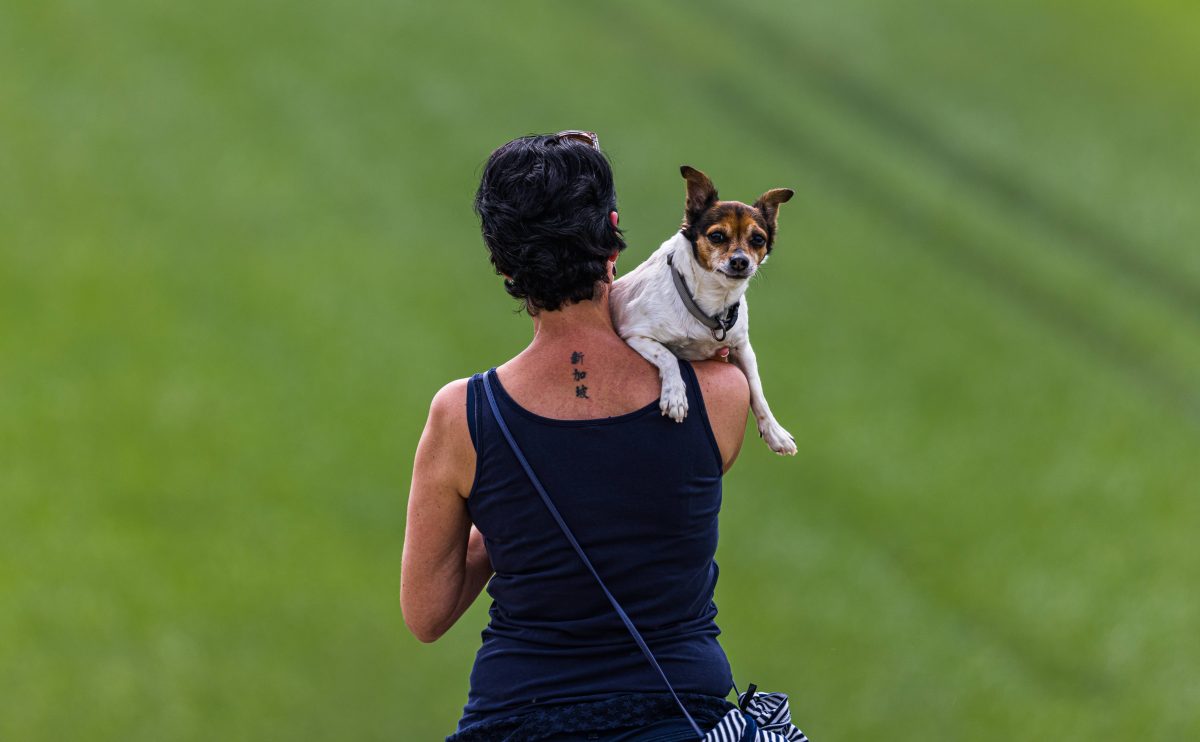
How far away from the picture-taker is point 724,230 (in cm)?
244

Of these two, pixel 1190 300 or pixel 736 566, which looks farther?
pixel 1190 300

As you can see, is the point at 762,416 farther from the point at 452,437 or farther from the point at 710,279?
the point at 452,437

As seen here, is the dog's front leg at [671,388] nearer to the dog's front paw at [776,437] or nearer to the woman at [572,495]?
the woman at [572,495]

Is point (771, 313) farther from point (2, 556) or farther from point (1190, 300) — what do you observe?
point (2, 556)

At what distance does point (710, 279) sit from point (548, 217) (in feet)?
1.85

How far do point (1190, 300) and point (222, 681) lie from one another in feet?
19.1

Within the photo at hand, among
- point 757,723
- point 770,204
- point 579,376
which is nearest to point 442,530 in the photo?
point 579,376

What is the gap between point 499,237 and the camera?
1993mm

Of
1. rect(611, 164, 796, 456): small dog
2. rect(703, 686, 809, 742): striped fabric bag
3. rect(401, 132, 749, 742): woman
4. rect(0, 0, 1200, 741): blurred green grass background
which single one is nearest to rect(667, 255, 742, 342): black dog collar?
rect(611, 164, 796, 456): small dog

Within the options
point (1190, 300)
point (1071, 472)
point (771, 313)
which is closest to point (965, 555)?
point (1071, 472)

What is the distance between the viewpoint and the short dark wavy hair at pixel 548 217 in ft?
6.45

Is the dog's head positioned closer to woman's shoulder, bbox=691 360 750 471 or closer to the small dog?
the small dog

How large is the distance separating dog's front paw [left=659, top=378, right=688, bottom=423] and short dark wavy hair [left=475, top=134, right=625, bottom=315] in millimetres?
193

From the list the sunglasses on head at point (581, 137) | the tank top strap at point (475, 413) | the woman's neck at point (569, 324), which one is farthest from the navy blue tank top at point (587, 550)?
the sunglasses on head at point (581, 137)
